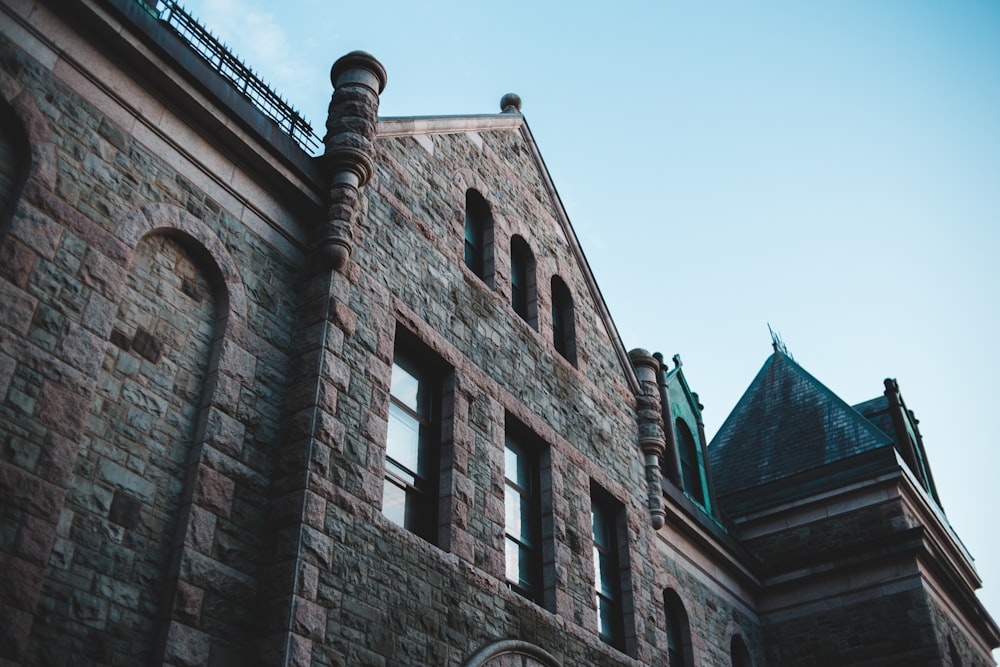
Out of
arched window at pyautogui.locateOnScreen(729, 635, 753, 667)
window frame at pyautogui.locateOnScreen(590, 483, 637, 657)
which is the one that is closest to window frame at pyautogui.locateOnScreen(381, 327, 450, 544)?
window frame at pyautogui.locateOnScreen(590, 483, 637, 657)

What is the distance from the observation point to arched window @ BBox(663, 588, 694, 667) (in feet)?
49.2

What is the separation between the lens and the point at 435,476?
1048 cm

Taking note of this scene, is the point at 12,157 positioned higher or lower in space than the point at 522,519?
higher

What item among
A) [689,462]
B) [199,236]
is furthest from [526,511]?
[689,462]

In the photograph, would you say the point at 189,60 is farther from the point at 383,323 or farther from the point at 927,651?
the point at 927,651

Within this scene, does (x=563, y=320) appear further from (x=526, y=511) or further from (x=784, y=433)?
(x=784, y=433)

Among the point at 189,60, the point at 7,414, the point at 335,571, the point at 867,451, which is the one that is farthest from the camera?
the point at 867,451

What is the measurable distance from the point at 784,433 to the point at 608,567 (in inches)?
425

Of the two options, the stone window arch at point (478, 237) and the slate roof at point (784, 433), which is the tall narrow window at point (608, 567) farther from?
the slate roof at point (784, 433)

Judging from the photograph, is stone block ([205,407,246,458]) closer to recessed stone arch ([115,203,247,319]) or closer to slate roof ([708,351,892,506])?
recessed stone arch ([115,203,247,319])

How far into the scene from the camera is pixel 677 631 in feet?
50.4

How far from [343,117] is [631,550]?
22.5 feet

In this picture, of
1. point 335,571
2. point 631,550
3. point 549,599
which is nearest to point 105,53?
point 335,571

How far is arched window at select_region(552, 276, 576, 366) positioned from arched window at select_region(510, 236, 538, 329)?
64 centimetres
